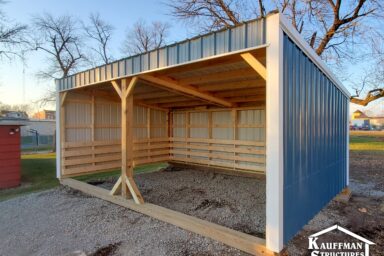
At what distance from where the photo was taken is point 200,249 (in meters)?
2.85

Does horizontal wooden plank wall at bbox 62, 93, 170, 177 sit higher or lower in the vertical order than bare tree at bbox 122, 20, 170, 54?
lower

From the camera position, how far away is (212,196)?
502 cm

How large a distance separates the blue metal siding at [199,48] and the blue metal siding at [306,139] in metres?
0.37

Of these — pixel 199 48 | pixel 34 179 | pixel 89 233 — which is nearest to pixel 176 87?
pixel 199 48

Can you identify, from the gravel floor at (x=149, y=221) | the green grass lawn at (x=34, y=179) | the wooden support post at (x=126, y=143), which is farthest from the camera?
the green grass lawn at (x=34, y=179)

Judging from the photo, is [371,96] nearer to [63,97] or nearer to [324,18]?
[324,18]

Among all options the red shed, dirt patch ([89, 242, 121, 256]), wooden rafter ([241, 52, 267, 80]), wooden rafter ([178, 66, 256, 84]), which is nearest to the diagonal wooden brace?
dirt patch ([89, 242, 121, 256])

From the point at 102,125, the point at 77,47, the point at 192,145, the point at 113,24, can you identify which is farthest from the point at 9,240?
the point at 113,24

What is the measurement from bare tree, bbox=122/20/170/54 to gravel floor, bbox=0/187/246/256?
59.0 feet

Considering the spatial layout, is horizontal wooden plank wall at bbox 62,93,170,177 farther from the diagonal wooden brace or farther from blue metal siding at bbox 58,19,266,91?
blue metal siding at bbox 58,19,266,91

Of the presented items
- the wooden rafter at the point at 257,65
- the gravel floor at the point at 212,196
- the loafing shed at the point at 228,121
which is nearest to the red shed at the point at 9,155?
the loafing shed at the point at 228,121

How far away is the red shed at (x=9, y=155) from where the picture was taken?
618 centimetres

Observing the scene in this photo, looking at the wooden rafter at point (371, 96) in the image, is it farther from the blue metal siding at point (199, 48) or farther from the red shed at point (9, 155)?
the red shed at point (9, 155)

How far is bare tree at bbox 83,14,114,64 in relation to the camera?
19.5 metres
